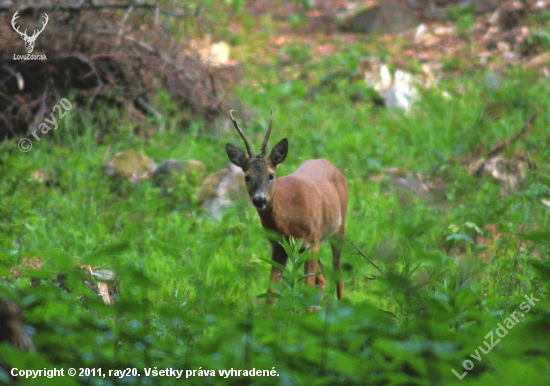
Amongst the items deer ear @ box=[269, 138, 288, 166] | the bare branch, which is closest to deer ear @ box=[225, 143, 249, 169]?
deer ear @ box=[269, 138, 288, 166]

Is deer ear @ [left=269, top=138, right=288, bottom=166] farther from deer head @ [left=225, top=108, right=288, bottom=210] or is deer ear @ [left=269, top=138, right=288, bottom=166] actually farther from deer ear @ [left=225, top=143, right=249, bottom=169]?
deer ear @ [left=225, top=143, right=249, bottom=169]

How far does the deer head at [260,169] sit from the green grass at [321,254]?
24 cm

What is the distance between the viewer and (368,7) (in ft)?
48.0

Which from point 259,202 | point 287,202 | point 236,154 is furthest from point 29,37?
point 259,202

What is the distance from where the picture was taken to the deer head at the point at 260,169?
4.81m

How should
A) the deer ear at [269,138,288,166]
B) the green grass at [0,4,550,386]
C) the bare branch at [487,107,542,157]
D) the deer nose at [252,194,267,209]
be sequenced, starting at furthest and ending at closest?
the bare branch at [487,107,542,157] < the deer ear at [269,138,288,166] < the deer nose at [252,194,267,209] < the green grass at [0,4,550,386]

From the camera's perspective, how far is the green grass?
7.16 ft

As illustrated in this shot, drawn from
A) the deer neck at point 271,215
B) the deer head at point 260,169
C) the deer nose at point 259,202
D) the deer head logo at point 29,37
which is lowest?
the deer neck at point 271,215

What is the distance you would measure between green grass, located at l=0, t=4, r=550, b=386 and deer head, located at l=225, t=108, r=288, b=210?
0.24m

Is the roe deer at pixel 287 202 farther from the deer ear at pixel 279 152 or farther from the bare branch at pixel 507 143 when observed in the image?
the bare branch at pixel 507 143

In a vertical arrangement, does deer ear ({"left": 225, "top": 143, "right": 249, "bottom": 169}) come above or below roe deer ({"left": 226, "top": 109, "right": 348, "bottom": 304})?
above

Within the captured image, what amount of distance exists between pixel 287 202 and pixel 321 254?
99 cm

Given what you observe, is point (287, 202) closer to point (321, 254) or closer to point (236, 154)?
point (236, 154)

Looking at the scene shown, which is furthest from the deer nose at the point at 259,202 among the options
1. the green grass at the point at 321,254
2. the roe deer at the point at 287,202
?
the green grass at the point at 321,254
